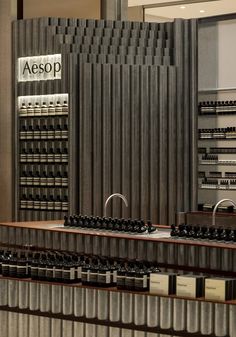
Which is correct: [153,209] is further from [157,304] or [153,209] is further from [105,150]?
[157,304]

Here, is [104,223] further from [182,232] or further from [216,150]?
[216,150]

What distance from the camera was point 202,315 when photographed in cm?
594

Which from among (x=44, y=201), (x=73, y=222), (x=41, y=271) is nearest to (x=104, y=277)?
(x=41, y=271)

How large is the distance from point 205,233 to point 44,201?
196 inches

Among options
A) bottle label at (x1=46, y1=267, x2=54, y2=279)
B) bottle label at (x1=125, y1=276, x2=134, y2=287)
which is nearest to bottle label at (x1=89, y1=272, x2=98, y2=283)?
bottle label at (x1=125, y1=276, x2=134, y2=287)

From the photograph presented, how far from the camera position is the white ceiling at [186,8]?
527 inches

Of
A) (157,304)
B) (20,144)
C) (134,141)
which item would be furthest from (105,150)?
(157,304)

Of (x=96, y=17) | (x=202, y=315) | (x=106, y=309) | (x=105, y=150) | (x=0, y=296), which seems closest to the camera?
(x=202, y=315)

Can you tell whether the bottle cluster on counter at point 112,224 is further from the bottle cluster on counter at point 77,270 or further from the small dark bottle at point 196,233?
the bottle cluster on counter at point 77,270

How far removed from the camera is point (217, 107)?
1311 cm

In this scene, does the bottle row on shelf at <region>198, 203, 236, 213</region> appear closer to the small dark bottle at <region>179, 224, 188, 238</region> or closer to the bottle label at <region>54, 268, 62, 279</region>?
the small dark bottle at <region>179, 224, 188, 238</region>

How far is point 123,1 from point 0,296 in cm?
889

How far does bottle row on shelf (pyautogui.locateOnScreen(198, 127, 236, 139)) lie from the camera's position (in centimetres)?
1297

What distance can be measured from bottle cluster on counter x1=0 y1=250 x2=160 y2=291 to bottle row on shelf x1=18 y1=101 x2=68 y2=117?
20.2 feet
